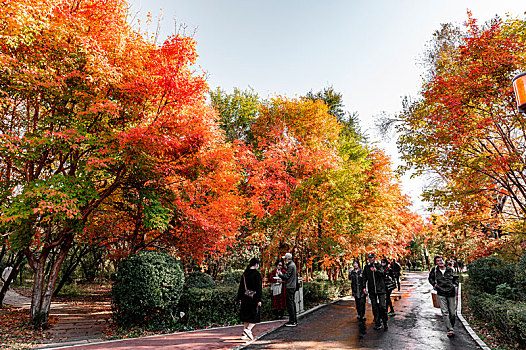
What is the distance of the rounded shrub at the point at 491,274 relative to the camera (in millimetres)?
10805

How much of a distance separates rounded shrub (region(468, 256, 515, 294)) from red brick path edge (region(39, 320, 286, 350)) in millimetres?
9015

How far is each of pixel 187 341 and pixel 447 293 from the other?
6.49m

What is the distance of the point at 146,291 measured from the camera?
26.3 feet

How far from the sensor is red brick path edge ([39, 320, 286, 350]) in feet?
20.6

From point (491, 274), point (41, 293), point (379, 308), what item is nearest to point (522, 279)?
point (491, 274)

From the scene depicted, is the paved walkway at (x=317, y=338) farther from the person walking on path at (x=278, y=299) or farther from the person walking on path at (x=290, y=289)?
the person walking on path at (x=278, y=299)

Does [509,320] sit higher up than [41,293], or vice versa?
[41,293]

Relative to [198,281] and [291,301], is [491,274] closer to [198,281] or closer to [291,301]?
[291,301]

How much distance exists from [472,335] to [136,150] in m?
9.85

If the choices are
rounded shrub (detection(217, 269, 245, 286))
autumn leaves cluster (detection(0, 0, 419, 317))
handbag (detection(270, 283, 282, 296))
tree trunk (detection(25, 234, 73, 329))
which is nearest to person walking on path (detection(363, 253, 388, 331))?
handbag (detection(270, 283, 282, 296))

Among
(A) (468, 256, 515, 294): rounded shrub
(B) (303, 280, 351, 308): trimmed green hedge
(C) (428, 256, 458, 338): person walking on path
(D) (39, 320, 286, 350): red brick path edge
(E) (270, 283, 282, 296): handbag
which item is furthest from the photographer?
(B) (303, 280, 351, 308): trimmed green hedge

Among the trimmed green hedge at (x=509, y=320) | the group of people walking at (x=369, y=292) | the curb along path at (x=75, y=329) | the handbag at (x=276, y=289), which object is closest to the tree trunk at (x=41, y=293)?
the curb along path at (x=75, y=329)

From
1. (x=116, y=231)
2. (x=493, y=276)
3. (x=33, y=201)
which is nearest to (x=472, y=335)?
(x=493, y=276)

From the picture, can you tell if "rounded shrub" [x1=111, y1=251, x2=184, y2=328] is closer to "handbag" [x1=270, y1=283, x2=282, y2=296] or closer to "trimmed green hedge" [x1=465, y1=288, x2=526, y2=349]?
"handbag" [x1=270, y1=283, x2=282, y2=296]
